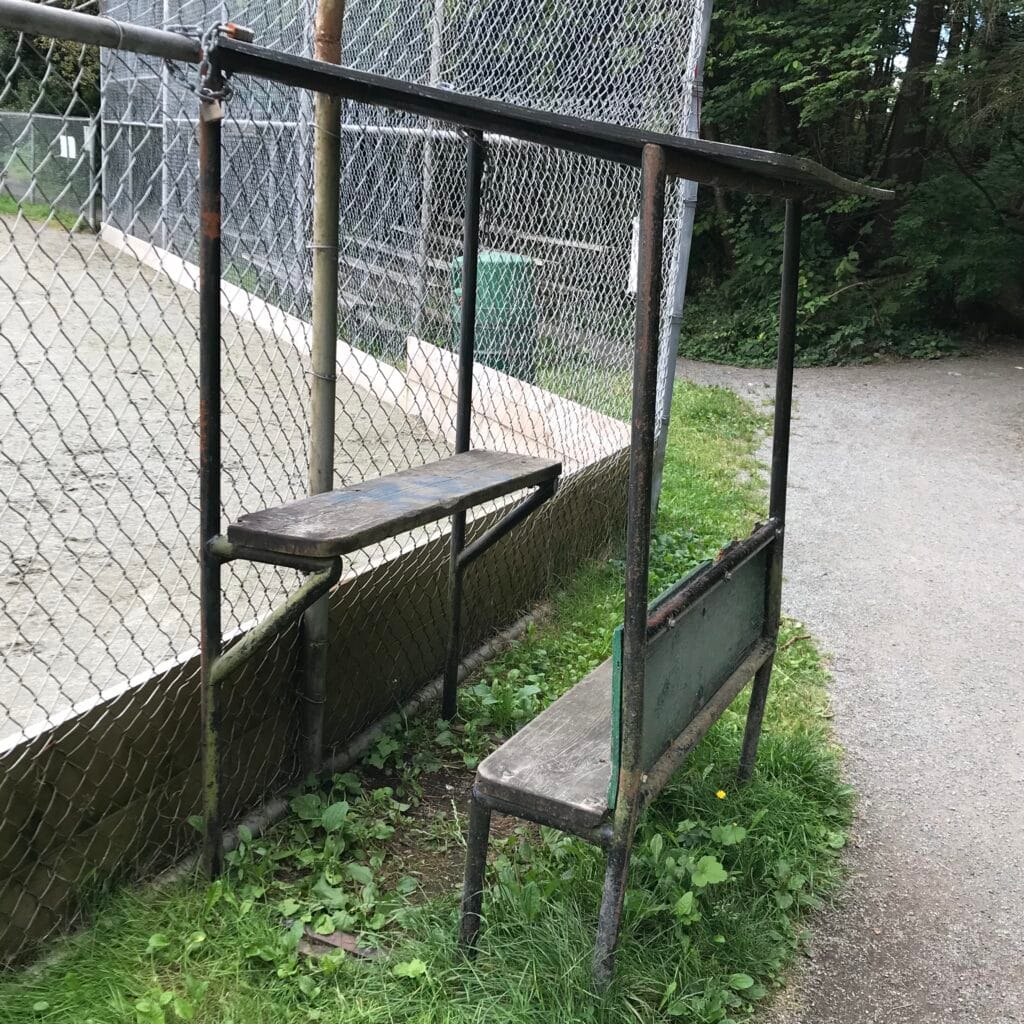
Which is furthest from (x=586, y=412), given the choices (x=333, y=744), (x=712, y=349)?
(x=712, y=349)

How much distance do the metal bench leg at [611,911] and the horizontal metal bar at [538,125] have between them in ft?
4.49

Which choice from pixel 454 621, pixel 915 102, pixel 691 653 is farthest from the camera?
pixel 915 102

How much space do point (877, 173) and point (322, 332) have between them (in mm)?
13154

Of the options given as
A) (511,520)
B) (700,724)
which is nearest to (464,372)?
(511,520)

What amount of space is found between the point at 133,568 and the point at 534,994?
101 inches

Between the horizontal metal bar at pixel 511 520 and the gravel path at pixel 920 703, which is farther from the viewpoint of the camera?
the horizontal metal bar at pixel 511 520

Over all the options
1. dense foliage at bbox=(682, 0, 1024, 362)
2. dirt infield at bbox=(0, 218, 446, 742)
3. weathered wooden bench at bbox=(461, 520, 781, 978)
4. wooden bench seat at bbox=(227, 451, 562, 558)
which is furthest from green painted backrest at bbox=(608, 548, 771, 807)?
dense foliage at bbox=(682, 0, 1024, 362)

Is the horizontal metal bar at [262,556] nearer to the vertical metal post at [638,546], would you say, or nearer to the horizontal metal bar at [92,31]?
the vertical metal post at [638,546]

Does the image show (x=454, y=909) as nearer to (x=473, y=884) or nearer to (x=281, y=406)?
(x=473, y=884)

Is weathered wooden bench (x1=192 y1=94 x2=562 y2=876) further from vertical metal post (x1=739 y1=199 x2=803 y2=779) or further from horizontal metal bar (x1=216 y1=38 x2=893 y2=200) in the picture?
vertical metal post (x1=739 y1=199 x2=803 y2=779)

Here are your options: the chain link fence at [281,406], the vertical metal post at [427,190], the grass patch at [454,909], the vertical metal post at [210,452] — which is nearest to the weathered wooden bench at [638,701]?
the grass patch at [454,909]

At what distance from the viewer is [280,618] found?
233 centimetres

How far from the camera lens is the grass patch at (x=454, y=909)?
220 cm

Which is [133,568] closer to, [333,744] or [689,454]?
[333,744]
